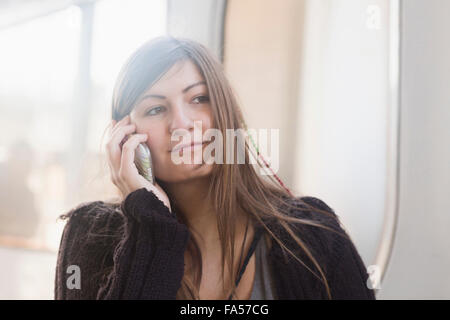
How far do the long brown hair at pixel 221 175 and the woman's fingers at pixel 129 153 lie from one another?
39 millimetres

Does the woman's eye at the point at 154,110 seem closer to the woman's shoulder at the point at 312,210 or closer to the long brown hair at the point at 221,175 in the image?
the long brown hair at the point at 221,175

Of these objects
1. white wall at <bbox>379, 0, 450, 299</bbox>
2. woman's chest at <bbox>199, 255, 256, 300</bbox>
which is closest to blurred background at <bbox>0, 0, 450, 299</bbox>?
white wall at <bbox>379, 0, 450, 299</bbox>

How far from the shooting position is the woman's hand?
50 centimetres

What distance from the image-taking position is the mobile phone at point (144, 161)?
0.50 metres

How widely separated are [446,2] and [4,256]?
782 mm

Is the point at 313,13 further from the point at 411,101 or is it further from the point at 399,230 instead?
the point at 399,230

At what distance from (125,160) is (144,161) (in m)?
0.03

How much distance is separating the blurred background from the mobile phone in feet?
0.26

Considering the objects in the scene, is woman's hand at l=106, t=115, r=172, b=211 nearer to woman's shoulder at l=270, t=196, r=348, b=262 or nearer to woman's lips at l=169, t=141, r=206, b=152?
woman's lips at l=169, t=141, r=206, b=152

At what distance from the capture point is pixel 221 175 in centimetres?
51

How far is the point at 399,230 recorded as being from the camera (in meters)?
0.55

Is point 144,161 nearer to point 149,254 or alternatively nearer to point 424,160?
point 149,254

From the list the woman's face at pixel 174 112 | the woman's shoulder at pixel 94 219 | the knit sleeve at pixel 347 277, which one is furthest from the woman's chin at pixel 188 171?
the knit sleeve at pixel 347 277

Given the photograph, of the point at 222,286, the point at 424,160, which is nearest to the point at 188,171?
the point at 222,286
